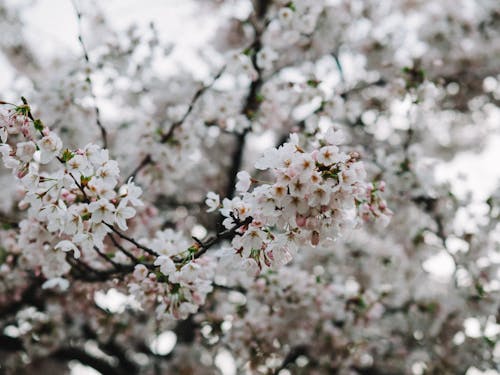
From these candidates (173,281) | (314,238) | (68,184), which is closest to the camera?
(314,238)

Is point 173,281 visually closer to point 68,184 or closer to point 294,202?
point 68,184

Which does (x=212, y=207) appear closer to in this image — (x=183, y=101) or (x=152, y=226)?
(x=152, y=226)

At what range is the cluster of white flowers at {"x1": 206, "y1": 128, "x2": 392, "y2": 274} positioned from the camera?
73.4 inches

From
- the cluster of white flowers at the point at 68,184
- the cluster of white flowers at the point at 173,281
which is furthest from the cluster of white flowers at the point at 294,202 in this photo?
the cluster of white flowers at the point at 68,184

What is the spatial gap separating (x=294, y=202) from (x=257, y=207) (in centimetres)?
17

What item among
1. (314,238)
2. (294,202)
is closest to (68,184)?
(294,202)

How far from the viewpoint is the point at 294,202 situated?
192 centimetres

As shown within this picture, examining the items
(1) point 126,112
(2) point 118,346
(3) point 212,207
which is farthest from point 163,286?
(1) point 126,112

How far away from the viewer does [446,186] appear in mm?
4965

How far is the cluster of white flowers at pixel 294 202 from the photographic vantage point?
1.86 meters

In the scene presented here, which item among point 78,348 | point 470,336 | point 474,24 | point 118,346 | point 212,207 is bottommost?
point 470,336

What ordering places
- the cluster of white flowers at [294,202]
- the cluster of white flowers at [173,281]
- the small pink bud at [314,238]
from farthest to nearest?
the cluster of white flowers at [173,281] → the small pink bud at [314,238] → the cluster of white flowers at [294,202]

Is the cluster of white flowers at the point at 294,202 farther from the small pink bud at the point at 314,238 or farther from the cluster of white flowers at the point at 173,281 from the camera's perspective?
the cluster of white flowers at the point at 173,281

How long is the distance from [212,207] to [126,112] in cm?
594
